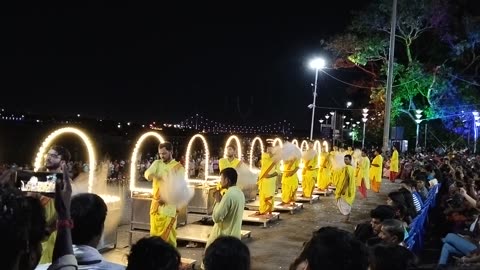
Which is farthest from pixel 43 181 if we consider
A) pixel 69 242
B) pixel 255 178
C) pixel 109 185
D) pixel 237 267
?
pixel 109 185

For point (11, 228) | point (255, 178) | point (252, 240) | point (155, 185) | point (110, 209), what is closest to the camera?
point (11, 228)

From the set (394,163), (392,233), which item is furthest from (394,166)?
(392,233)

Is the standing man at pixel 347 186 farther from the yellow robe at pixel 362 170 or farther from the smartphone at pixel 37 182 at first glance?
the smartphone at pixel 37 182

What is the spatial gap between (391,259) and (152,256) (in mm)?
1626

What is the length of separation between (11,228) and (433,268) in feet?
7.19

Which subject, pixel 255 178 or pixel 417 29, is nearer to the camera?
pixel 255 178

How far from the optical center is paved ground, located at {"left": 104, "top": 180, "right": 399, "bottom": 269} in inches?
390

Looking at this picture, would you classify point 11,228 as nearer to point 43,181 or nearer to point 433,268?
point 433,268

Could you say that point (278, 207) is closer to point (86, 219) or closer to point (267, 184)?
point (267, 184)

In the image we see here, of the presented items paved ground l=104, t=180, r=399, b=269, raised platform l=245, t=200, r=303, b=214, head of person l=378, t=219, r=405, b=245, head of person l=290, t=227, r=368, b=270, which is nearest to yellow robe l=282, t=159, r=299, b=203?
raised platform l=245, t=200, r=303, b=214

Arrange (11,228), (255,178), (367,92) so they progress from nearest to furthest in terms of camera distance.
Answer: (11,228) → (255,178) → (367,92)

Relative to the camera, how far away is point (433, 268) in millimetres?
2785

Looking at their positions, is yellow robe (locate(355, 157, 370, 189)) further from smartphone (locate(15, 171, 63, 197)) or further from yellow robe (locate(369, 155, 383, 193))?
smartphone (locate(15, 171, 63, 197))

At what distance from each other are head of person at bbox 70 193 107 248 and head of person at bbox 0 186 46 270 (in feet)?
1.35
